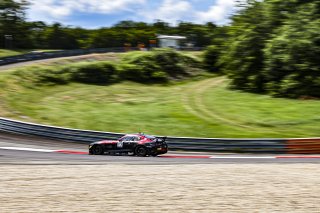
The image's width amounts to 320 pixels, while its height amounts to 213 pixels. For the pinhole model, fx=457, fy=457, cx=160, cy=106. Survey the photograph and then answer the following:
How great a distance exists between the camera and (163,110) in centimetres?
3111

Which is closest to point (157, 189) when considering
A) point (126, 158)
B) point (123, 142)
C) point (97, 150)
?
point (126, 158)

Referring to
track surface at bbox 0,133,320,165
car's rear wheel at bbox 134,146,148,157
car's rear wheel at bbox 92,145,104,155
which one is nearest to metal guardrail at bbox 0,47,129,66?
track surface at bbox 0,133,320,165

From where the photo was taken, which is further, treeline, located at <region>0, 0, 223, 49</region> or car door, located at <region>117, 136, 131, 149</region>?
treeline, located at <region>0, 0, 223, 49</region>

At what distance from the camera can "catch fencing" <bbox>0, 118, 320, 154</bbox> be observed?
1967 centimetres

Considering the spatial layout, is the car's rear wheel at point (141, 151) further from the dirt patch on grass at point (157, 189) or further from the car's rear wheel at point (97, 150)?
the dirt patch on grass at point (157, 189)

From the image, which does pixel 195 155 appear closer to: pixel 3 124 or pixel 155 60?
pixel 3 124

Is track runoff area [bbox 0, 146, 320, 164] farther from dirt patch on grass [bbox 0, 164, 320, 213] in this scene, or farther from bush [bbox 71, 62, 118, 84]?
bush [bbox 71, 62, 118, 84]

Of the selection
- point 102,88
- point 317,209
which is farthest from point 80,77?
point 317,209

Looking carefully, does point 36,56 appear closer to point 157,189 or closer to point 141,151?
point 141,151

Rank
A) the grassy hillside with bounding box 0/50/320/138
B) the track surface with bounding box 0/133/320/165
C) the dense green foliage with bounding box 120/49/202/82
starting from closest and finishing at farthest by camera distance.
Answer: the track surface with bounding box 0/133/320/165, the grassy hillside with bounding box 0/50/320/138, the dense green foliage with bounding box 120/49/202/82

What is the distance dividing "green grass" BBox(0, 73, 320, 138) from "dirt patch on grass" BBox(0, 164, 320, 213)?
11482mm

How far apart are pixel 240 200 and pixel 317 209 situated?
150cm

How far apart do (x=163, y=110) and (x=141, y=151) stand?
13154 millimetres

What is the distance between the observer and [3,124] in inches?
923
